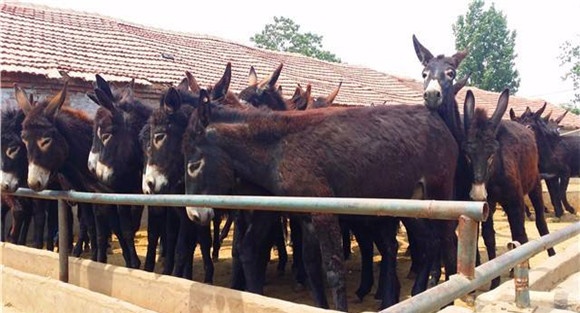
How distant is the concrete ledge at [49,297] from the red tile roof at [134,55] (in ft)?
14.8

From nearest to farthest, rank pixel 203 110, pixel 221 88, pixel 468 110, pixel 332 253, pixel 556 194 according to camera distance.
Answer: pixel 332 253, pixel 203 110, pixel 221 88, pixel 468 110, pixel 556 194

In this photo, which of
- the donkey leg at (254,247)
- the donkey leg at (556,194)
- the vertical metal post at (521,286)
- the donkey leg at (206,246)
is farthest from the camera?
the donkey leg at (556,194)

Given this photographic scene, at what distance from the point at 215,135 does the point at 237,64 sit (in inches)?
444

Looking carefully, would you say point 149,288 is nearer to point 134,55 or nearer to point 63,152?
point 63,152

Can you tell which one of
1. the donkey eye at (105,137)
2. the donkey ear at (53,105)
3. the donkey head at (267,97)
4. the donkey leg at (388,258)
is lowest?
the donkey leg at (388,258)

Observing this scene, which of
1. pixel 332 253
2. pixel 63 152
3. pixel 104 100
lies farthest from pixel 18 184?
pixel 332 253

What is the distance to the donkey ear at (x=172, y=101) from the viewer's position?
4.93m

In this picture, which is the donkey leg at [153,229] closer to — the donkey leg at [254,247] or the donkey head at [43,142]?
the donkey head at [43,142]

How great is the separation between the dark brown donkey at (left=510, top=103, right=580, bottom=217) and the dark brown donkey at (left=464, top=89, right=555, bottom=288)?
3.78m

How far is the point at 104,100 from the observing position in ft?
19.5

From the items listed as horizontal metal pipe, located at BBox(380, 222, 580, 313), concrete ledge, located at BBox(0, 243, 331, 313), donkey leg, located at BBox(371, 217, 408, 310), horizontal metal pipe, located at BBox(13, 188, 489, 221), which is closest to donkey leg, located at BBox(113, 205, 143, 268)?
concrete ledge, located at BBox(0, 243, 331, 313)

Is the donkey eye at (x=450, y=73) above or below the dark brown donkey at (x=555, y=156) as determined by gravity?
above

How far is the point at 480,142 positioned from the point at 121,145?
3.92m

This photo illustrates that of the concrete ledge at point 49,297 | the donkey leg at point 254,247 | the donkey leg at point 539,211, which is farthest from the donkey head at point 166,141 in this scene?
the donkey leg at point 539,211
